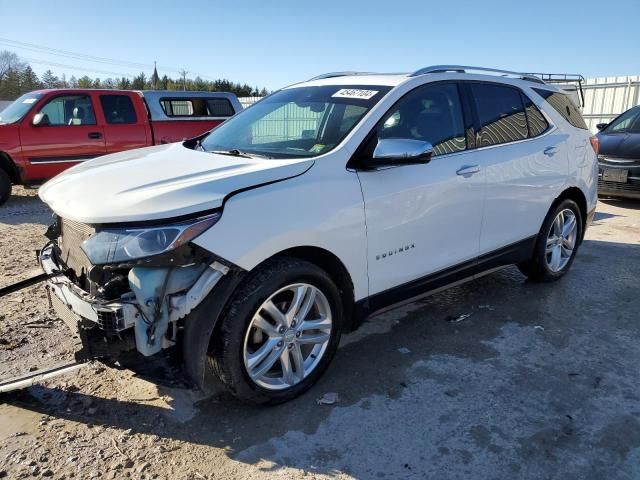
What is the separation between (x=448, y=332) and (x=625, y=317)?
1539 millimetres

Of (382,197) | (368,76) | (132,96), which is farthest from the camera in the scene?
(132,96)

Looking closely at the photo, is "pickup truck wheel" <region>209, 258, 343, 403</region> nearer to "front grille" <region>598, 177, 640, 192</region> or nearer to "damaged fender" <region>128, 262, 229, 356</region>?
"damaged fender" <region>128, 262, 229, 356</region>

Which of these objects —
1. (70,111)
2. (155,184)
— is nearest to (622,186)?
(155,184)

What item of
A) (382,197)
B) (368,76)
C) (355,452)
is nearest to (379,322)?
(382,197)

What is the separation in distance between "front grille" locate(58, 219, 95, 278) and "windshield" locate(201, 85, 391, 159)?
3.57 ft

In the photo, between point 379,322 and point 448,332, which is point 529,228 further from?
point 379,322

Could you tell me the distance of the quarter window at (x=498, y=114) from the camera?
4.01 metres

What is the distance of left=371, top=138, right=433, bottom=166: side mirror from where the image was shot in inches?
121

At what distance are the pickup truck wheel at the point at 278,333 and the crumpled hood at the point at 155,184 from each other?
1.54 ft

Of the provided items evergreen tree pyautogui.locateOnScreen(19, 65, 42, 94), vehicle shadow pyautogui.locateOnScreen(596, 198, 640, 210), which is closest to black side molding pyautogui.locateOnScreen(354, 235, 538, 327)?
vehicle shadow pyautogui.locateOnScreen(596, 198, 640, 210)

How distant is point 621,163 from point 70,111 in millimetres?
9522

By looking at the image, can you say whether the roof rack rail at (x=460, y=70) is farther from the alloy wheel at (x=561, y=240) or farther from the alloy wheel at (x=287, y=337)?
the alloy wheel at (x=287, y=337)

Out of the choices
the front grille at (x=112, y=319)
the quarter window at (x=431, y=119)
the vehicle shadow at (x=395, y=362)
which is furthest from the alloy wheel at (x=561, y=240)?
the front grille at (x=112, y=319)

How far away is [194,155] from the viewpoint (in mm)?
3432
